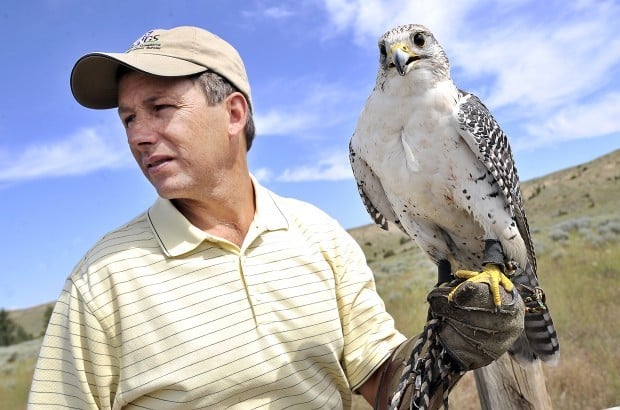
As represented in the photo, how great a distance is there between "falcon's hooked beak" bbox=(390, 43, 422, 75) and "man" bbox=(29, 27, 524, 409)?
63 cm

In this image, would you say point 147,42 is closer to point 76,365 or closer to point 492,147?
point 76,365

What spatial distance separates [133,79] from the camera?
212 cm

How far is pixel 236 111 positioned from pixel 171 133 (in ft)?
1.20

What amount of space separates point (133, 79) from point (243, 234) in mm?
728

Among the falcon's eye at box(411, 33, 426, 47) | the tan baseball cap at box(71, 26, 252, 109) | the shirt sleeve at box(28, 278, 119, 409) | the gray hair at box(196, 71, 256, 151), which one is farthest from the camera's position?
the falcon's eye at box(411, 33, 426, 47)

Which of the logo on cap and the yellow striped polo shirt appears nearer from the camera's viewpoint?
the yellow striped polo shirt

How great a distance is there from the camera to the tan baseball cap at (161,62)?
203 centimetres

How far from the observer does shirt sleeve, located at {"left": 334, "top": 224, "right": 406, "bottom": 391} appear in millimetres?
2277

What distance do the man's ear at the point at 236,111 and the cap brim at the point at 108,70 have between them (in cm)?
19

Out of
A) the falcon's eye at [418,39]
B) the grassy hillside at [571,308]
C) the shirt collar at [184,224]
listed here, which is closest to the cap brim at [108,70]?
the shirt collar at [184,224]

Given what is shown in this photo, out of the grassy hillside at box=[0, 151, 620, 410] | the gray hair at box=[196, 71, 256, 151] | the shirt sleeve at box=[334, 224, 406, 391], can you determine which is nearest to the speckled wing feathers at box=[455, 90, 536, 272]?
the shirt sleeve at box=[334, 224, 406, 391]

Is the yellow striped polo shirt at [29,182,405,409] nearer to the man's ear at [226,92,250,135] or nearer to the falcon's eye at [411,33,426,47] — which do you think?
the man's ear at [226,92,250,135]

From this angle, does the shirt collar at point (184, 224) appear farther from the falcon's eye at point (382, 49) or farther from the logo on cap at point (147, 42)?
the falcon's eye at point (382, 49)

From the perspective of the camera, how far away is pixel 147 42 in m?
2.21
